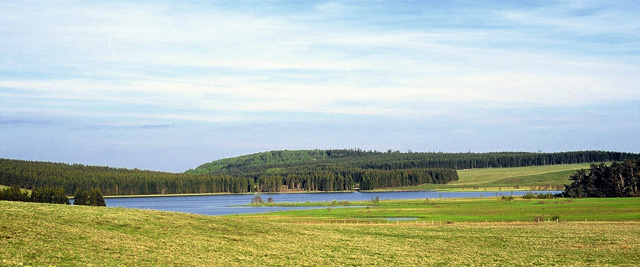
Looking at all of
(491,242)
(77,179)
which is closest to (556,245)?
(491,242)

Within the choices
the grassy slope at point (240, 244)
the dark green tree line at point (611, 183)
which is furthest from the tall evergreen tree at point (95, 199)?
the dark green tree line at point (611, 183)

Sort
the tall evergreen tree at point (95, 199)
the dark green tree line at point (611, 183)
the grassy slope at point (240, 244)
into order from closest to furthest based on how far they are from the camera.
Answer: the grassy slope at point (240, 244)
the tall evergreen tree at point (95, 199)
the dark green tree line at point (611, 183)

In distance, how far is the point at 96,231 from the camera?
101 feet

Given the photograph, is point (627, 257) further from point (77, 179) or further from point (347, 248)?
point (77, 179)

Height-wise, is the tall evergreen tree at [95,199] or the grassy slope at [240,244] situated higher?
the tall evergreen tree at [95,199]

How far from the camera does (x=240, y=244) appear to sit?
3388 centimetres

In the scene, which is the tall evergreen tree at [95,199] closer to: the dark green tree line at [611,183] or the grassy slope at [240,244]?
the grassy slope at [240,244]

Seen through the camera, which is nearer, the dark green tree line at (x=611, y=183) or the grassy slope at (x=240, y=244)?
the grassy slope at (x=240, y=244)

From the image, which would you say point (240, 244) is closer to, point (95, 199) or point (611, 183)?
point (95, 199)

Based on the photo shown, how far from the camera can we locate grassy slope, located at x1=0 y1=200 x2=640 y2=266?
26438 millimetres

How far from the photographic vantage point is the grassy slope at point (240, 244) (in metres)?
26.4

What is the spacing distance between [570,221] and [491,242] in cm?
2366

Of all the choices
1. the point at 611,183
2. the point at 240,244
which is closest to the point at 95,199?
the point at 240,244

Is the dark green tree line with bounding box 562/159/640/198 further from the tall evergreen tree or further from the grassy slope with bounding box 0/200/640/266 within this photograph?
Answer: the tall evergreen tree
